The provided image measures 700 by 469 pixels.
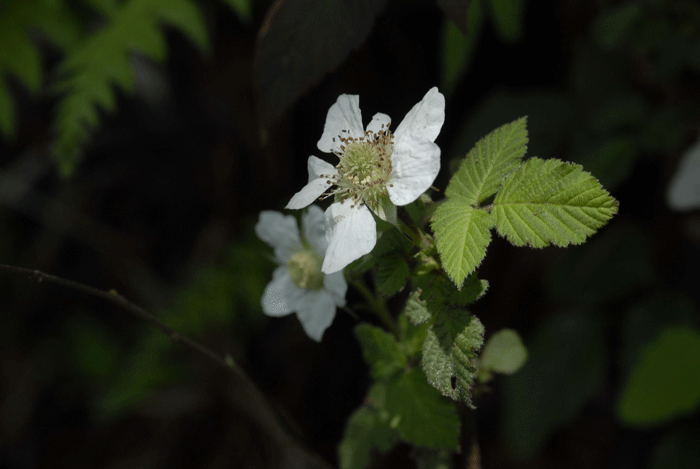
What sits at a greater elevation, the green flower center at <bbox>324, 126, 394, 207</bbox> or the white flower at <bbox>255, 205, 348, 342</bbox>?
the green flower center at <bbox>324, 126, 394, 207</bbox>

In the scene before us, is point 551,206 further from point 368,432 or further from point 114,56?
point 114,56

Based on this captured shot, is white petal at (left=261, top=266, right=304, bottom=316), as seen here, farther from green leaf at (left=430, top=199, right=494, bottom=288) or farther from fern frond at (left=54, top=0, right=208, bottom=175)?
fern frond at (left=54, top=0, right=208, bottom=175)

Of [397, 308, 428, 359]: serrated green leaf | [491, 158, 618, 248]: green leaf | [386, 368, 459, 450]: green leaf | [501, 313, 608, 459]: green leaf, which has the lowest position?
[501, 313, 608, 459]: green leaf

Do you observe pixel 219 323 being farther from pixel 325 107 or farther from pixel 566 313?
pixel 566 313

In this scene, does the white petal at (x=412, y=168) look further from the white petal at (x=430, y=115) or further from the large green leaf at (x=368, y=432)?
the large green leaf at (x=368, y=432)

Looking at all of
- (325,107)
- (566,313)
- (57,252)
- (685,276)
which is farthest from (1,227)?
(685,276)

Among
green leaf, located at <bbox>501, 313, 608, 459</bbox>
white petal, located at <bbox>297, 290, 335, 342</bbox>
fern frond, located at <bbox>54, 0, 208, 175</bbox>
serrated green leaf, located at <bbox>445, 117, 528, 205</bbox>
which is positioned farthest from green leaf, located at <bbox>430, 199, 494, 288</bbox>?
green leaf, located at <bbox>501, 313, 608, 459</bbox>

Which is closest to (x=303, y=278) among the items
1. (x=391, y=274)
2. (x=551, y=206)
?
(x=391, y=274)
